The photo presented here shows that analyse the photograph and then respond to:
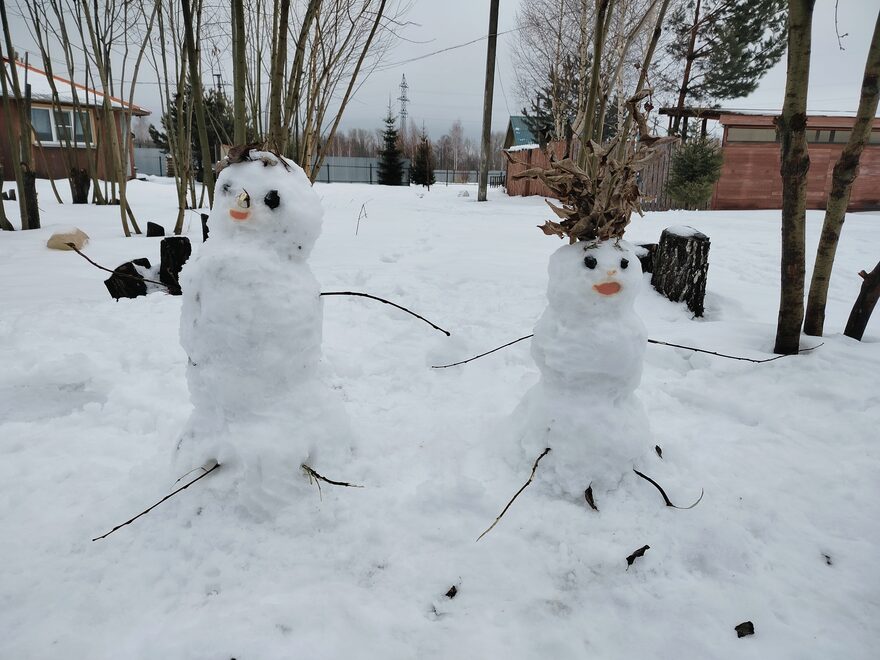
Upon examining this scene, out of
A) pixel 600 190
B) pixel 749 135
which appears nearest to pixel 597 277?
pixel 600 190

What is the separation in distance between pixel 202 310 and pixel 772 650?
1.84m

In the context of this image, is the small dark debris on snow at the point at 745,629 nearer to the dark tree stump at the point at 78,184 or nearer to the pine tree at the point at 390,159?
the dark tree stump at the point at 78,184

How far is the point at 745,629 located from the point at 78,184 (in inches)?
455

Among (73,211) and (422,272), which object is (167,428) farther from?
(73,211)

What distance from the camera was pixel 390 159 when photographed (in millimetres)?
24156

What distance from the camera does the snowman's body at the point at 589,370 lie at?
63.6 inches

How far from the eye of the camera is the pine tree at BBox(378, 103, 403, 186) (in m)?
24.1

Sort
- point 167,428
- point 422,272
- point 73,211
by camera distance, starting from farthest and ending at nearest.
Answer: point 73,211 < point 422,272 < point 167,428

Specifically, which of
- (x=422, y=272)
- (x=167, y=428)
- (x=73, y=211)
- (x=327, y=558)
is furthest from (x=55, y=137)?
(x=327, y=558)

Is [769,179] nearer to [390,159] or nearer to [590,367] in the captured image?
[590,367]

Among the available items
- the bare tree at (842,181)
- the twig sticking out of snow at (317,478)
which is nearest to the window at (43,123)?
the twig sticking out of snow at (317,478)

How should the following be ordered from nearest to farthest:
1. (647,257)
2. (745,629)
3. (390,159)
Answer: (745,629)
(647,257)
(390,159)

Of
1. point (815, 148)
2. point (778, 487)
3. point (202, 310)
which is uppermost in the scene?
point (815, 148)

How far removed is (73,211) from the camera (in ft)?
27.2
